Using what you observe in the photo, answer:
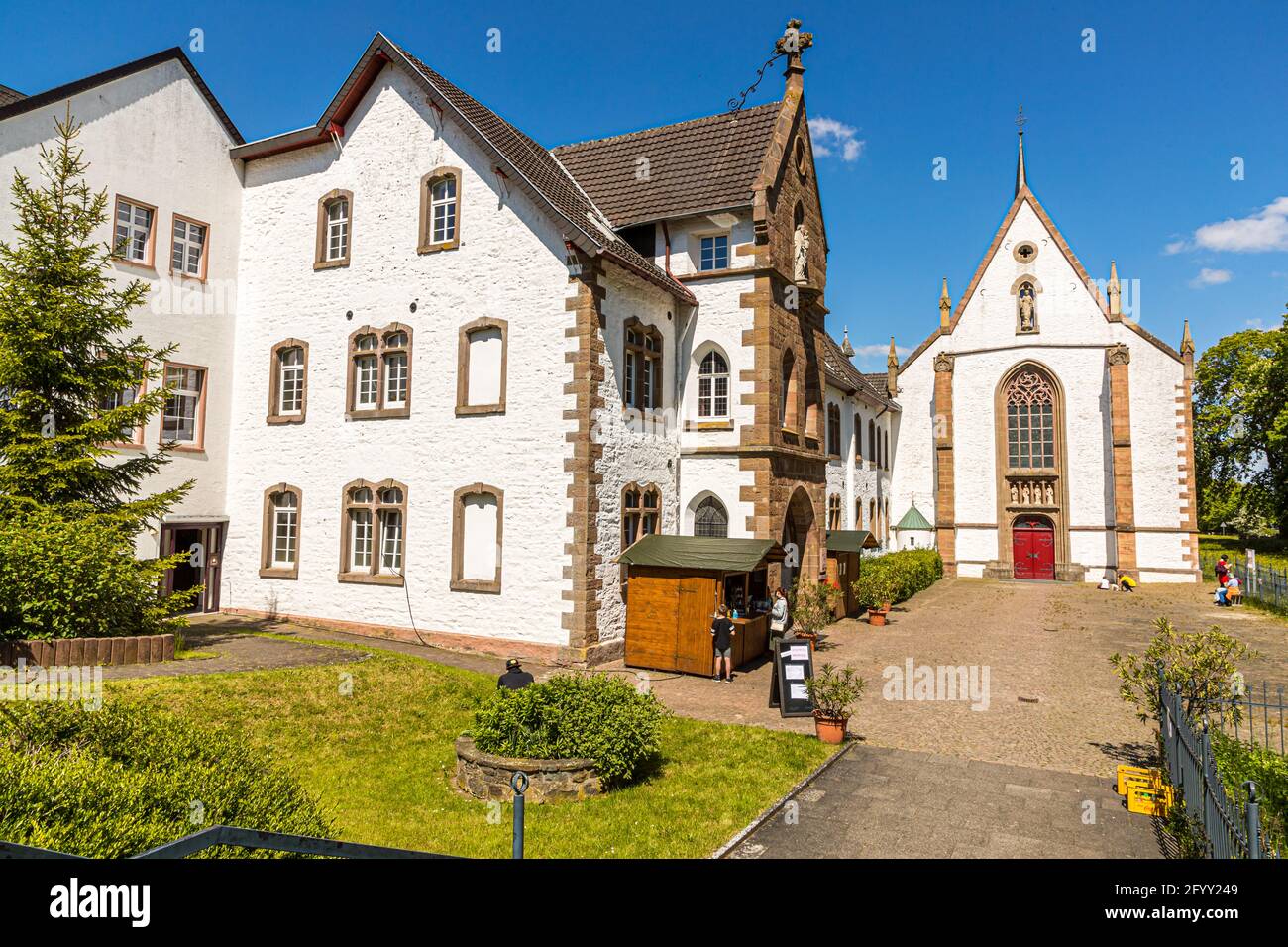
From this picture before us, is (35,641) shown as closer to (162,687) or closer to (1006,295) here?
(162,687)

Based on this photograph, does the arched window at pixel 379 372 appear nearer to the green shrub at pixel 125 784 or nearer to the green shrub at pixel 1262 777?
the green shrub at pixel 125 784

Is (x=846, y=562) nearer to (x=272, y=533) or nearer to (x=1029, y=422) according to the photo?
(x=272, y=533)

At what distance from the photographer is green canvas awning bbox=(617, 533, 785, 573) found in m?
16.2

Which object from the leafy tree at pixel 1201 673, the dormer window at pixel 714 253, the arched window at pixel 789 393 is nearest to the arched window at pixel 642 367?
the dormer window at pixel 714 253

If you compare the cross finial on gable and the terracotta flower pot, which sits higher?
the cross finial on gable

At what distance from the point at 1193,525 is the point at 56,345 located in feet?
143

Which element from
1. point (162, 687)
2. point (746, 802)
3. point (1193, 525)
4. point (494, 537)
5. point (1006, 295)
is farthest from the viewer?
point (1006, 295)

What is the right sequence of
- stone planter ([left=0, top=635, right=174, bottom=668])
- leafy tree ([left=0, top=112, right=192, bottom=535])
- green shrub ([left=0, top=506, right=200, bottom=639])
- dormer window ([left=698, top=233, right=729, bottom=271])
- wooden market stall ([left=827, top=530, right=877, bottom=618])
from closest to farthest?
stone planter ([left=0, top=635, right=174, bottom=668]), green shrub ([left=0, top=506, right=200, bottom=639]), leafy tree ([left=0, top=112, right=192, bottom=535]), dormer window ([left=698, top=233, right=729, bottom=271]), wooden market stall ([left=827, top=530, right=877, bottom=618])

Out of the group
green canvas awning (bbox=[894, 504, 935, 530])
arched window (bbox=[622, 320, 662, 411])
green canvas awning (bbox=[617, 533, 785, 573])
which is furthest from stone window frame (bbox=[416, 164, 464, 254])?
green canvas awning (bbox=[894, 504, 935, 530])

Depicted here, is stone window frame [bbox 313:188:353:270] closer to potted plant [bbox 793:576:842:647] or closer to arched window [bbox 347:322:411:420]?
arched window [bbox 347:322:411:420]

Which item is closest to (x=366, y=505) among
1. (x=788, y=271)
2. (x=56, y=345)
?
(x=56, y=345)

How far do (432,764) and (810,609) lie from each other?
36.7 feet

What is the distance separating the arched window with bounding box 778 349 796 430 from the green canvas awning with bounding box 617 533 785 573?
5170mm

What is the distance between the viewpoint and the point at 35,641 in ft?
39.2
